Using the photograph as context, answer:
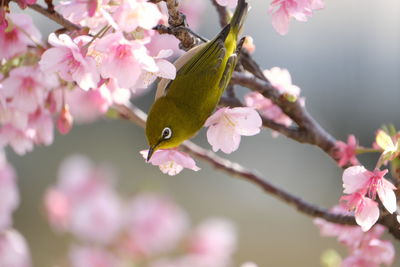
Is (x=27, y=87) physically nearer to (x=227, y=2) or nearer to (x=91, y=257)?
(x=227, y=2)

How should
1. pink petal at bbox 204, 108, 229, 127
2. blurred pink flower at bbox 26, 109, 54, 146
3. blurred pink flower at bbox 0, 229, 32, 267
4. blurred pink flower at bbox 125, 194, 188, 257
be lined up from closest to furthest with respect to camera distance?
pink petal at bbox 204, 108, 229, 127 → blurred pink flower at bbox 26, 109, 54, 146 → blurred pink flower at bbox 0, 229, 32, 267 → blurred pink flower at bbox 125, 194, 188, 257

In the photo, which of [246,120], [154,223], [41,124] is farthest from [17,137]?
[154,223]

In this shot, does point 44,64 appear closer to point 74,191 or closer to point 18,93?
point 18,93

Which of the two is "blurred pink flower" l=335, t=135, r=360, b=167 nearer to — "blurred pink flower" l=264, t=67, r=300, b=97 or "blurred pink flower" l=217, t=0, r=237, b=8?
"blurred pink flower" l=264, t=67, r=300, b=97

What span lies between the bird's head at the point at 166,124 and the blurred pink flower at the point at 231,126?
0.05 meters

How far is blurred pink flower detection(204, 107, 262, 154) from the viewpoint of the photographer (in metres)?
0.86

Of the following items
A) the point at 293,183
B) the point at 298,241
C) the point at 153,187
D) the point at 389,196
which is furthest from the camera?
the point at 293,183

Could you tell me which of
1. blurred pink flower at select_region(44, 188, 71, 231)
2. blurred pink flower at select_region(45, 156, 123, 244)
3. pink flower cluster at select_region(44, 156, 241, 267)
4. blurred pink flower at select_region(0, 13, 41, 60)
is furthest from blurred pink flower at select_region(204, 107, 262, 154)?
blurred pink flower at select_region(44, 188, 71, 231)

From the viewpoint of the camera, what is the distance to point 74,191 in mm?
2066

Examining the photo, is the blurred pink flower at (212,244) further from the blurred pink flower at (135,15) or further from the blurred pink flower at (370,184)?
the blurred pink flower at (135,15)

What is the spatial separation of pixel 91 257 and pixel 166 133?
830 mm

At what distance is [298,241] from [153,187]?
358 centimetres

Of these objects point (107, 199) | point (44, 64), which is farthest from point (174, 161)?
point (107, 199)

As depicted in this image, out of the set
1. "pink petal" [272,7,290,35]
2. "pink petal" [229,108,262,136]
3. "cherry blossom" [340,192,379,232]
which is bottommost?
"cherry blossom" [340,192,379,232]
